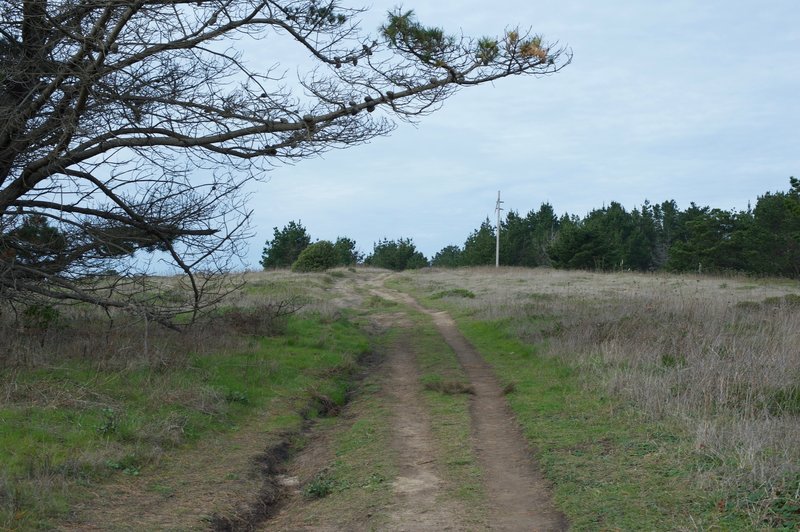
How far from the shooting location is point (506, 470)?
7.75 meters

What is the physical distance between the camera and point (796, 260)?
54.8m

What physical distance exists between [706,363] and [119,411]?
7943 mm

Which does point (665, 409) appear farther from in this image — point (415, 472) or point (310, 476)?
point (310, 476)

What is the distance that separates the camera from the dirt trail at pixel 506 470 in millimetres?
6312

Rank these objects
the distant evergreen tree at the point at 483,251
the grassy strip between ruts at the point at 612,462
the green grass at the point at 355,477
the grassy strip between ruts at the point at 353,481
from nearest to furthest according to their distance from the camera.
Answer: the grassy strip between ruts at the point at 612,462, the grassy strip between ruts at the point at 353,481, the green grass at the point at 355,477, the distant evergreen tree at the point at 483,251

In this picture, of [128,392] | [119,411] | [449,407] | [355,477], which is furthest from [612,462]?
[128,392]

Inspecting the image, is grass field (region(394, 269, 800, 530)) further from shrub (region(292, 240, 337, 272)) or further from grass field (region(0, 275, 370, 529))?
shrub (region(292, 240, 337, 272))

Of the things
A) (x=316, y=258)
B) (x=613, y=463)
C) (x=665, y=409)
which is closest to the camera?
(x=613, y=463)

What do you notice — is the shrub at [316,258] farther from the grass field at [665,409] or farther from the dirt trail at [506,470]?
the dirt trail at [506,470]

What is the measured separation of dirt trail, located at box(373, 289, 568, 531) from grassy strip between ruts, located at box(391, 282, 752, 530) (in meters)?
0.14

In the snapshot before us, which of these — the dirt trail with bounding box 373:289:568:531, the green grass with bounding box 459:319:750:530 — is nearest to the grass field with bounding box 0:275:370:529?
the dirt trail with bounding box 373:289:568:531

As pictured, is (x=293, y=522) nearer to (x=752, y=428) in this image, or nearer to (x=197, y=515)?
(x=197, y=515)

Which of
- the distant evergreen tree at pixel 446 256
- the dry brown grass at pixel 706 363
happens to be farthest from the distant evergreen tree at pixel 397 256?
the dry brown grass at pixel 706 363

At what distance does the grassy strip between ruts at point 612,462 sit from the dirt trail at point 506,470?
0.45 ft
